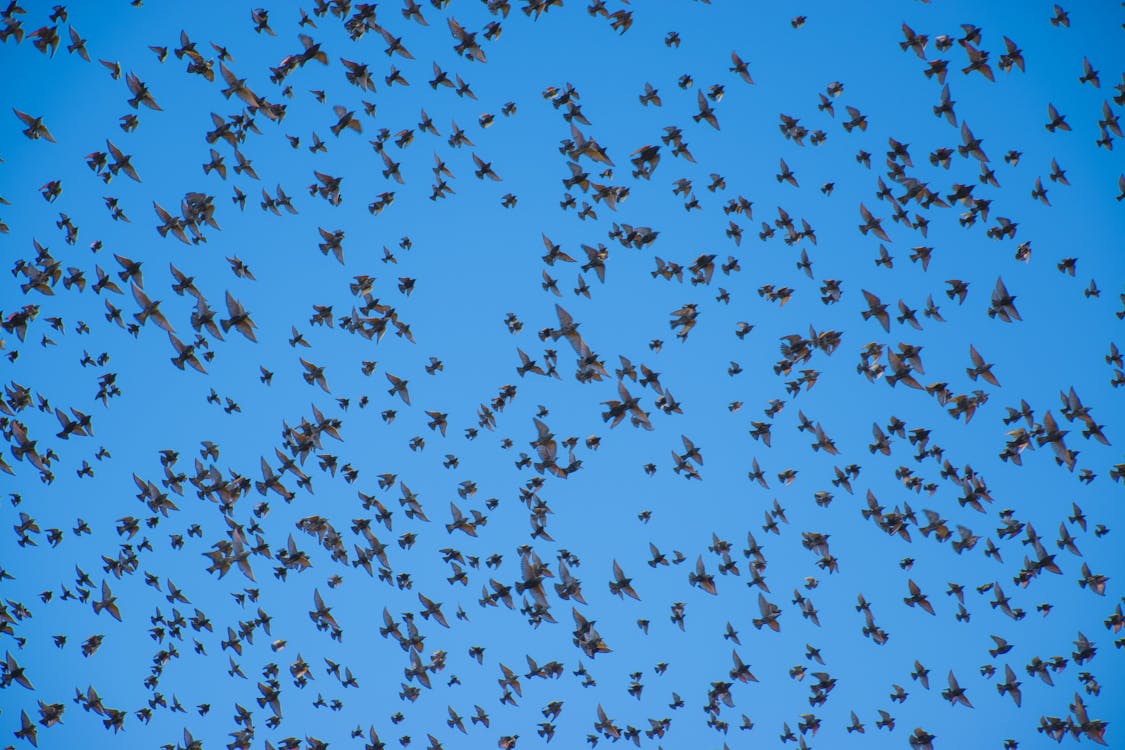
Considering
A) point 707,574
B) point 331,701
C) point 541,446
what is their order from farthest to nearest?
point 331,701 < point 707,574 < point 541,446

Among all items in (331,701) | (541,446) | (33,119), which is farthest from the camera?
(331,701)

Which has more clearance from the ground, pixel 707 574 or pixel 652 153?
pixel 652 153

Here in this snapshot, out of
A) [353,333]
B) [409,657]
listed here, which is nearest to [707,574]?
[409,657]

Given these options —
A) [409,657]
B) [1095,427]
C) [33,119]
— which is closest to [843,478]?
[1095,427]

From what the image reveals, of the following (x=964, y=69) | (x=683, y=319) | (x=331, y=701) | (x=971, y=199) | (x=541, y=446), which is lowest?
(x=331, y=701)

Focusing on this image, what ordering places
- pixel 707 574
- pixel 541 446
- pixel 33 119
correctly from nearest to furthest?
pixel 33 119
pixel 541 446
pixel 707 574

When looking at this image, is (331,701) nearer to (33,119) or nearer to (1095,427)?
(33,119)

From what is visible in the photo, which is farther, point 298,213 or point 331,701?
point 331,701

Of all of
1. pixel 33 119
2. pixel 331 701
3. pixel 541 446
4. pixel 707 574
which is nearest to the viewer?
pixel 33 119

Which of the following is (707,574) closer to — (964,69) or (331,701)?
(331,701)
